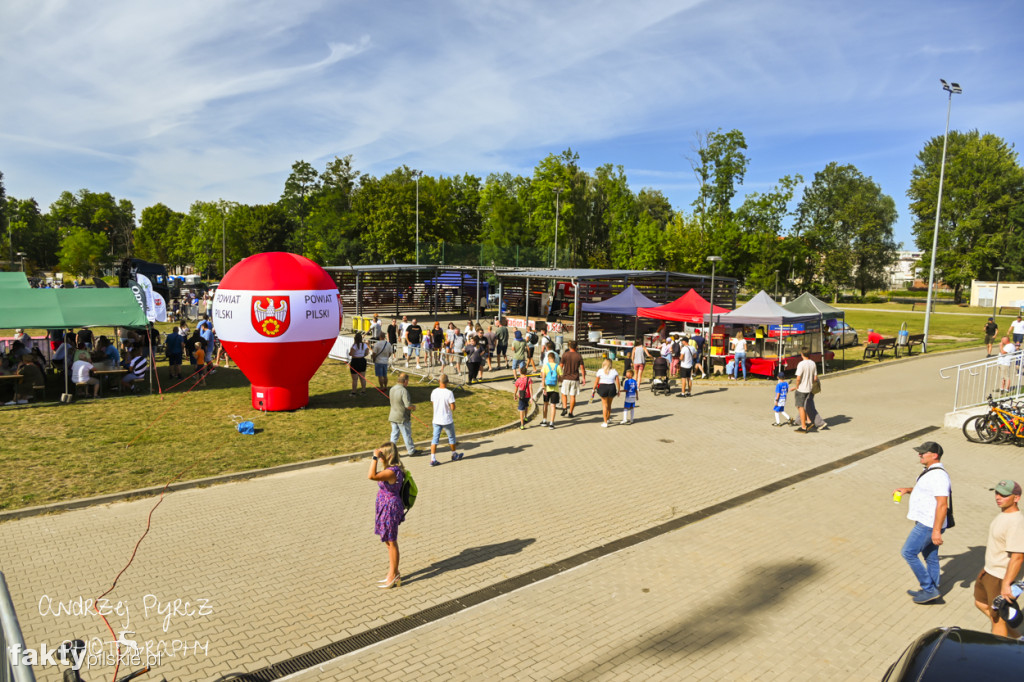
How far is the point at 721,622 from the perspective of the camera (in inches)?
260

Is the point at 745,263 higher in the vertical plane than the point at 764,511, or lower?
higher

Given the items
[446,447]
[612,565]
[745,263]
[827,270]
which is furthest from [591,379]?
[827,270]

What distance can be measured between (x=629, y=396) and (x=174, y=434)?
33.2 ft

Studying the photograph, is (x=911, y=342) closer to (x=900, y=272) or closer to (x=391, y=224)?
(x=391, y=224)

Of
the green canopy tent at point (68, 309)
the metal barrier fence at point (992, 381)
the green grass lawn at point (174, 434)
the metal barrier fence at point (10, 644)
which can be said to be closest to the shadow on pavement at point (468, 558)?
the metal barrier fence at point (10, 644)

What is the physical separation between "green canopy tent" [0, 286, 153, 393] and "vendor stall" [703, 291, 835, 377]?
18.2 metres

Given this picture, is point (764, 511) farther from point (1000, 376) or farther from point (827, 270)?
point (827, 270)

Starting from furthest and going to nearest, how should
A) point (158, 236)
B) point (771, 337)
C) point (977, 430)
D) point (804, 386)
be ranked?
point (158, 236), point (771, 337), point (804, 386), point (977, 430)

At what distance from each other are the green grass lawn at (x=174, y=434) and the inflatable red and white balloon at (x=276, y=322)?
2.65 feet

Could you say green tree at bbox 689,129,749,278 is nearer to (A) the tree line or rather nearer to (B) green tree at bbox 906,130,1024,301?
(A) the tree line

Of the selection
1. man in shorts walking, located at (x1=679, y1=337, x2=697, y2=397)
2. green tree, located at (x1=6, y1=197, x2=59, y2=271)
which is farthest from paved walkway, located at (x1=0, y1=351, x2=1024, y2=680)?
green tree, located at (x1=6, y1=197, x2=59, y2=271)

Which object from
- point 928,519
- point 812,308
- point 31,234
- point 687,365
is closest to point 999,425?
point 687,365

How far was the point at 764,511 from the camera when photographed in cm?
982

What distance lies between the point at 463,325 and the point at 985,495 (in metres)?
28.0
